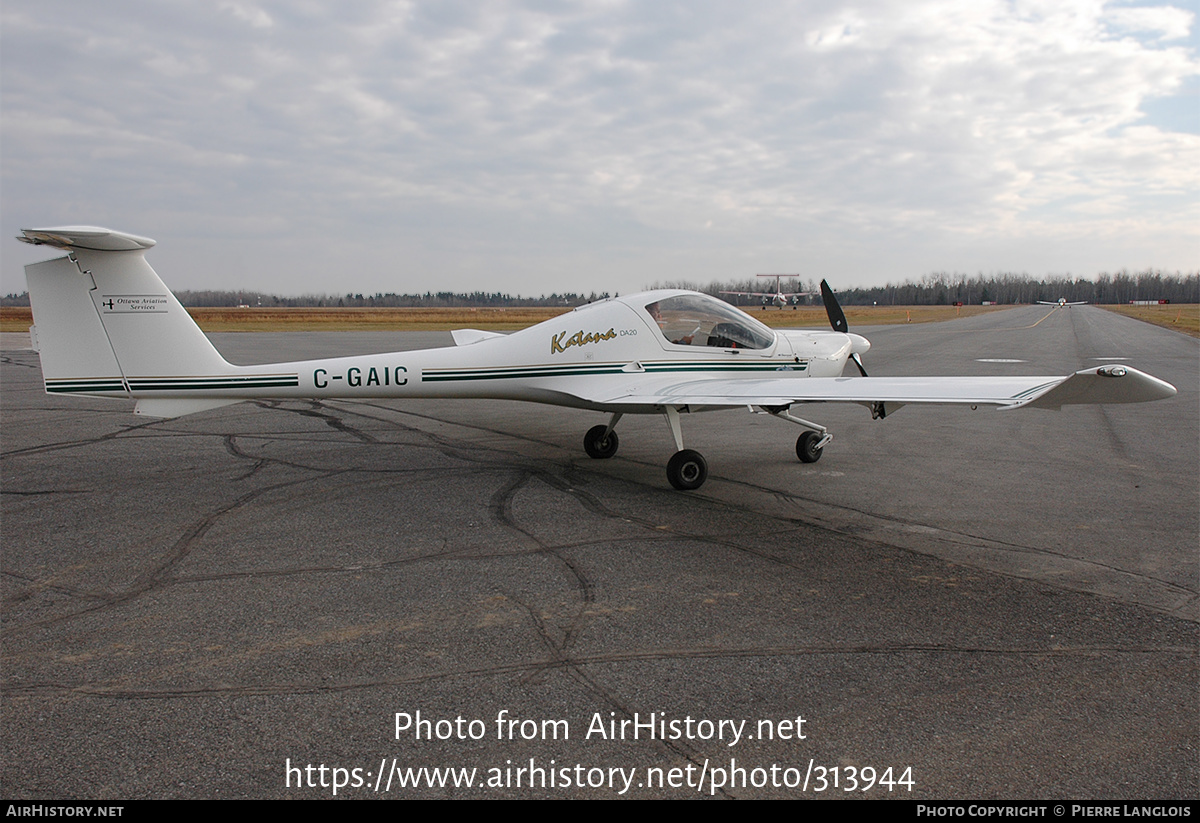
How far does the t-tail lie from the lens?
7434mm

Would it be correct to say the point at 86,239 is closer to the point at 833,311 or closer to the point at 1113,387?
the point at 1113,387

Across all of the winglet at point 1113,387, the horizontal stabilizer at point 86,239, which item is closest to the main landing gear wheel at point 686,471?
the winglet at point 1113,387

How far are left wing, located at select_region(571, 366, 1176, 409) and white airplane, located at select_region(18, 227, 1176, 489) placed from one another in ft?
0.08

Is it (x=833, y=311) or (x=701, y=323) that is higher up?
(x=833, y=311)

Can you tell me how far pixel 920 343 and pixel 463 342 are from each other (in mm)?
27424

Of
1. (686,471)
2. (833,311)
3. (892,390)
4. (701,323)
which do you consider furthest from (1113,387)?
(833,311)

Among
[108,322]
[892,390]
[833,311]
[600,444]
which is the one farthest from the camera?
[833,311]

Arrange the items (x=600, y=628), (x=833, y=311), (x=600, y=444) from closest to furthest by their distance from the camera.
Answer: (x=600, y=628)
(x=600, y=444)
(x=833, y=311)

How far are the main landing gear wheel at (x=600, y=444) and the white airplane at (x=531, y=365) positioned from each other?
0.05 ft

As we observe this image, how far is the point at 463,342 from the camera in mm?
11727

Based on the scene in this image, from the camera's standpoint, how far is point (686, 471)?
26.8 feet

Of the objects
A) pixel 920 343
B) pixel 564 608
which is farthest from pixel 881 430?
pixel 920 343

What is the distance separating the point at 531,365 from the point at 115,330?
4429 millimetres

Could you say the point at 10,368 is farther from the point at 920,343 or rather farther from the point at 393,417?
the point at 920,343
